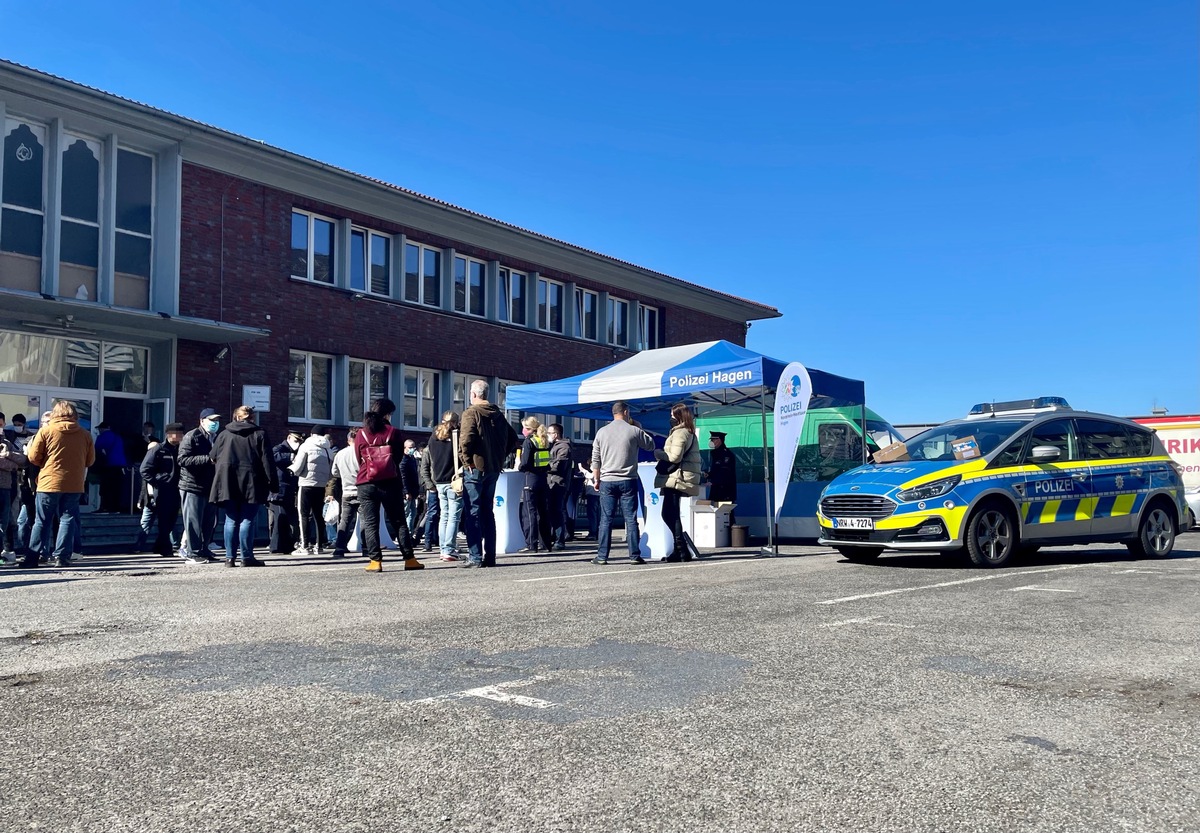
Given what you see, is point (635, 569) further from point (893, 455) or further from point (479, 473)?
point (893, 455)

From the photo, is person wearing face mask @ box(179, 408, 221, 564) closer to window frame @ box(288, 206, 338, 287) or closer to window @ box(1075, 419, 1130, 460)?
window frame @ box(288, 206, 338, 287)

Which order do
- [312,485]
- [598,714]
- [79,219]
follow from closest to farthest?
[598,714], [312,485], [79,219]

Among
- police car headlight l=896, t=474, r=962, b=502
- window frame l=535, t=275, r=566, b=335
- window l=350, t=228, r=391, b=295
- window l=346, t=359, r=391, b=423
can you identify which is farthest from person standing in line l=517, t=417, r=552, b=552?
window frame l=535, t=275, r=566, b=335

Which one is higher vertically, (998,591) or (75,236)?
(75,236)

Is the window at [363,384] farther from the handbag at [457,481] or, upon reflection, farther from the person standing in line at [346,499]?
the handbag at [457,481]

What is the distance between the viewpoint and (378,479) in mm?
10391

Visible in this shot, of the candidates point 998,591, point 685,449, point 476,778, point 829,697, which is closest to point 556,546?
point 685,449

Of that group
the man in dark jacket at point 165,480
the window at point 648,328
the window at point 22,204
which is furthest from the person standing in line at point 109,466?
the window at point 648,328

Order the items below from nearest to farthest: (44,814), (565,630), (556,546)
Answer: (44,814) → (565,630) → (556,546)

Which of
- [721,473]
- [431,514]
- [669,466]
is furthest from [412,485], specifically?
[721,473]

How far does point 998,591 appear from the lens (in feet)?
27.8

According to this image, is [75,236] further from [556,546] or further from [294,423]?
[556,546]

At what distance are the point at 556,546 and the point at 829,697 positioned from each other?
433 inches

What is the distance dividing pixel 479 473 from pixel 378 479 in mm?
1184
